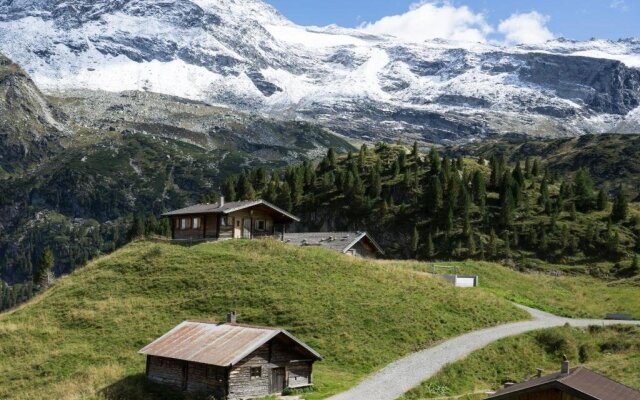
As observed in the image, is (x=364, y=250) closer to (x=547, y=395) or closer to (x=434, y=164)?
(x=434, y=164)

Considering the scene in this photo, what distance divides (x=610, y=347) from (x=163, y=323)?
109 feet

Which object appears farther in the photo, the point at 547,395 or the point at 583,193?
the point at 583,193

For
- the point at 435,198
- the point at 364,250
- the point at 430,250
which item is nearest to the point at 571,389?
the point at 364,250

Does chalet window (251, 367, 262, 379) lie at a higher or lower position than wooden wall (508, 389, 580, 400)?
lower

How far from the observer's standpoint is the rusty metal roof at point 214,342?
4178 centimetres

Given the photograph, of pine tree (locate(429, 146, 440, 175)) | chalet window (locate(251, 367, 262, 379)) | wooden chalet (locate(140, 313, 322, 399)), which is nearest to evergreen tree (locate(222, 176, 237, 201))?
pine tree (locate(429, 146, 440, 175))

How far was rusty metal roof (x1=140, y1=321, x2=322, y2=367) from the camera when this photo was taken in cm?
4178

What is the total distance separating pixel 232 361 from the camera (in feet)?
133

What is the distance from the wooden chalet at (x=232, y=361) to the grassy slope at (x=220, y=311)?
175cm

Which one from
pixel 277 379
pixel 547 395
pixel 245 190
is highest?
pixel 245 190

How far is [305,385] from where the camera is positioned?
145 ft

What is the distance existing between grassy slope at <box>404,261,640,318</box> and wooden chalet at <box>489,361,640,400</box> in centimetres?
3866

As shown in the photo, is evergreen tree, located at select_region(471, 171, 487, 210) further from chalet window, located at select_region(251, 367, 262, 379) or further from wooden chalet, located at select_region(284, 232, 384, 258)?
chalet window, located at select_region(251, 367, 262, 379)

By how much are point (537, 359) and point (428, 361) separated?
26.7ft
